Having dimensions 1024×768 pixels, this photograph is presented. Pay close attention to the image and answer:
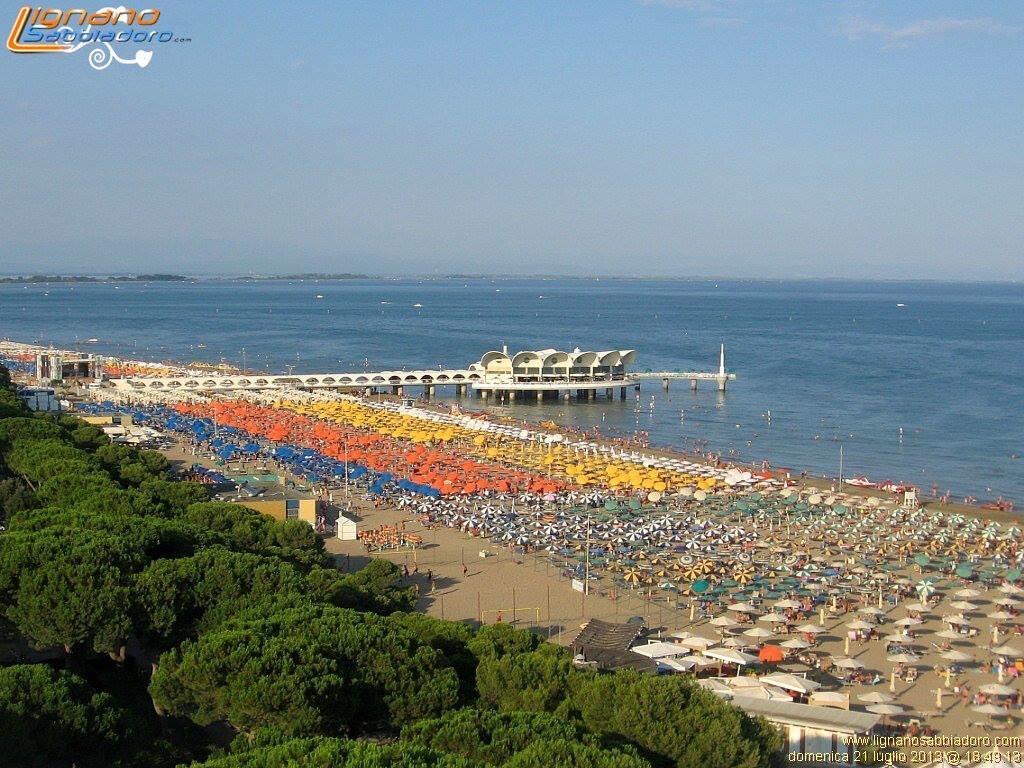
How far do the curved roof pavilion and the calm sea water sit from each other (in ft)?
7.74

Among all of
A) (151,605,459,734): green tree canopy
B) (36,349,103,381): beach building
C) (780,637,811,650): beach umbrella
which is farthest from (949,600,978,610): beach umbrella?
(36,349,103,381): beach building

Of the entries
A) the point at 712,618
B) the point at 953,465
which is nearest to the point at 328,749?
the point at 712,618

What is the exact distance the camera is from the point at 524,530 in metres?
27.8

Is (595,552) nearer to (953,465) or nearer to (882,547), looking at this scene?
(882,547)

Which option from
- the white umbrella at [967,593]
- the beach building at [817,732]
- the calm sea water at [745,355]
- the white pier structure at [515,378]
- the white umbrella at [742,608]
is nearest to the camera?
the beach building at [817,732]

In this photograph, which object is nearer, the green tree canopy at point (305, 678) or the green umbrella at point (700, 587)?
the green tree canopy at point (305, 678)

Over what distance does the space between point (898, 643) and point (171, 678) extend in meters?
13.2

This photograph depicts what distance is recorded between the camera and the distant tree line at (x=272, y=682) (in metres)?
10.4

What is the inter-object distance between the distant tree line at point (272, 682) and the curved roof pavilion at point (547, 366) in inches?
1725

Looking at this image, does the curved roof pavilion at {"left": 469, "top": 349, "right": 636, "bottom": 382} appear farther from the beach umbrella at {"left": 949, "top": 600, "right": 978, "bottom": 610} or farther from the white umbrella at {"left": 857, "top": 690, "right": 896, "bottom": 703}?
the white umbrella at {"left": 857, "top": 690, "right": 896, "bottom": 703}

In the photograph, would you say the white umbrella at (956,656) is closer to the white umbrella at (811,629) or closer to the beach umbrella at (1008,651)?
the beach umbrella at (1008,651)

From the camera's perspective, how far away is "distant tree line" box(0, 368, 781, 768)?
34.1 feet

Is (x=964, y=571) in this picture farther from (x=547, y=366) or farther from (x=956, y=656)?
(x=547, y=366)

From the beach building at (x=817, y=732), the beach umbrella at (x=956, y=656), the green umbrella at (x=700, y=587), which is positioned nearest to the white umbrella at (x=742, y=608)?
the green umbrella at (x=700, y=587)
